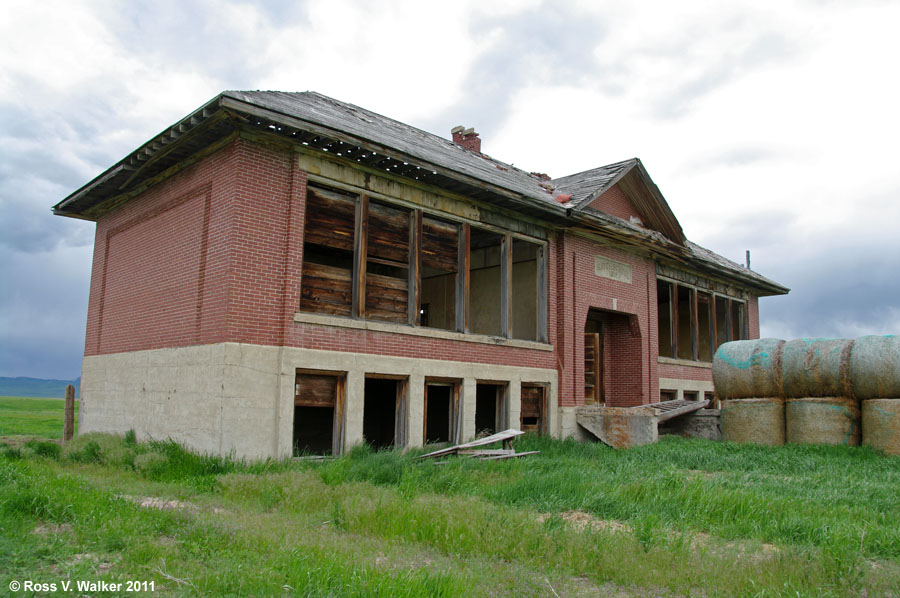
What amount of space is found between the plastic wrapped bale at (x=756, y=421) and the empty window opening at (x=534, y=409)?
12.4 ft

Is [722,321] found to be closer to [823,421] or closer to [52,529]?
[823,421]

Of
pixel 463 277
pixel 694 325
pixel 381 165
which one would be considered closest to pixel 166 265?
pixel 381 165

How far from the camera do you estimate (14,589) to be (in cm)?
391

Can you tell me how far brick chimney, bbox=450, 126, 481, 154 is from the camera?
2108 cm

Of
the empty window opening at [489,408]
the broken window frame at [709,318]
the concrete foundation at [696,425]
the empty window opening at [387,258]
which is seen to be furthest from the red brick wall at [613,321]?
the empty window opening at [387,258]

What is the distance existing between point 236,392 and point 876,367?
34.5 ft

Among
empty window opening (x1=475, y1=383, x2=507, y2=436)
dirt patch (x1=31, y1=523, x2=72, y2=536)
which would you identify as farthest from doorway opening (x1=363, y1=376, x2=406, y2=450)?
dirt patch (x1=31, y1=523, x2=72, y2=536)

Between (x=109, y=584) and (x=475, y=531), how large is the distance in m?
2.79

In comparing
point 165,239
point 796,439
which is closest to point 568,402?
point 796,439

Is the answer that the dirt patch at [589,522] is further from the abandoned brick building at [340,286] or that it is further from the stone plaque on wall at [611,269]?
the stone plaque on wall at [611,269]

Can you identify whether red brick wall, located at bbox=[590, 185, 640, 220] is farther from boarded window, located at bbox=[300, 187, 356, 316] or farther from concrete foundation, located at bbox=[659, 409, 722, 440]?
boarded window, located at bbox=[300, 187, 356, 316]

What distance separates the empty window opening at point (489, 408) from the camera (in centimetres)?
1421

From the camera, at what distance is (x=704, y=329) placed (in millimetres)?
24453

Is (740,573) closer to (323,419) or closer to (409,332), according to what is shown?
(409,332)
